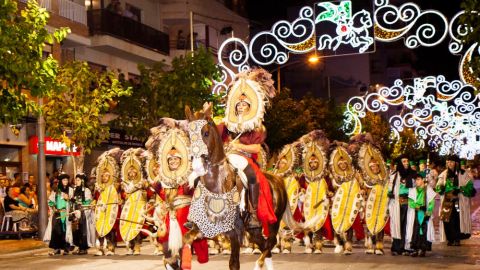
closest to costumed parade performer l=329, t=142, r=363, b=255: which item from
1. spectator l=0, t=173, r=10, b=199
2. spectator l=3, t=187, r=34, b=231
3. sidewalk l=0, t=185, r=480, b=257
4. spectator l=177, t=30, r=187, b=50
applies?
sidewalk l=0, t=185, r=480, b=257

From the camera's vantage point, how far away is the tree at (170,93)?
2605 cm

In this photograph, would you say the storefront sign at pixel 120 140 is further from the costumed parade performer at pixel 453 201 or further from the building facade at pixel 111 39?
the costumed parade performer at pixel 453 201

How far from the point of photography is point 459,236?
19.2 metres

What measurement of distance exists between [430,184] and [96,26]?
2087cm

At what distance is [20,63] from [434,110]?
35.3 m

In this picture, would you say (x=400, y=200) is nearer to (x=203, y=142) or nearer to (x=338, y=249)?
(x=338, y=249)

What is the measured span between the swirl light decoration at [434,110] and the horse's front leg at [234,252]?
396 inches

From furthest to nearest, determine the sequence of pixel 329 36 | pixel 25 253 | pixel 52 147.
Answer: pixel 52 147, pixel 25 253, pixel 329 36

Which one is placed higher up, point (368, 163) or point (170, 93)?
point (170, 93)

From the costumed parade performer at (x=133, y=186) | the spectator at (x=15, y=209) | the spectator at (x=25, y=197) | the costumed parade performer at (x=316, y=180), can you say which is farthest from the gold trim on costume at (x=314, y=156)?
the spectator at (x=25, y=197)

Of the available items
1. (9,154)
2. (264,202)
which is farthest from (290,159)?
(9,154)

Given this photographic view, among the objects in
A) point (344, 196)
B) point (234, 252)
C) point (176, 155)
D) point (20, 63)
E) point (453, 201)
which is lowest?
point (234, 252)

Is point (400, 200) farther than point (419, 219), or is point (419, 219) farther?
point (400, 200)

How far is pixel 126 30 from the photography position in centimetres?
3647
